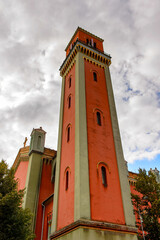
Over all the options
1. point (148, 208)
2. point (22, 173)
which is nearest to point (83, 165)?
point (148, 208)

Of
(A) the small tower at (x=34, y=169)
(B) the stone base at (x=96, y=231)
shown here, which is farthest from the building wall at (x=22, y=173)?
(B) the stone base at (x=96, y=231)

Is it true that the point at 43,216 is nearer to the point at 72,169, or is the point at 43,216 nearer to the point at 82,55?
the point at 72,169

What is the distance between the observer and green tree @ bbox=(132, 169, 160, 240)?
15.6 m

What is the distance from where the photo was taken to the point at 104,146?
1641 centimetres

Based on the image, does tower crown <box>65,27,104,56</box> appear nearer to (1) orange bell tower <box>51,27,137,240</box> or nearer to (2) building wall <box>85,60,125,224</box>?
(1) orange bell tower <box>51,27,137,240</box>

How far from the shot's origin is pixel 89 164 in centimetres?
1465

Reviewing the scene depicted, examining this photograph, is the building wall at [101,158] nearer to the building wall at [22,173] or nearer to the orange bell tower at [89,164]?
the orange bell tower at [89,164]

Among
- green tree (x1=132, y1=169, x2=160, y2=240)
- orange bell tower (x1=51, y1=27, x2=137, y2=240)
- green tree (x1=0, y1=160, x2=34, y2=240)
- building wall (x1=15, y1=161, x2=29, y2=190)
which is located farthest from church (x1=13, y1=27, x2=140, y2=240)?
green tree (x1=0, y1=160, x2=34, y2=240)

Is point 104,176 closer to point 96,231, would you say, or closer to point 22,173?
point 96,231

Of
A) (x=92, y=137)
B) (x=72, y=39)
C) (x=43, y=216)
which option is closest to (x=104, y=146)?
(x=92, y=137)

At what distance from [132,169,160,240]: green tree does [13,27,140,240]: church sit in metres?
1.89

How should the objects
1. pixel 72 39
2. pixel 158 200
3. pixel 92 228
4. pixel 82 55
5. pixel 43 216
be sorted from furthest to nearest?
pixel 72 39 → pixel 82 55 → pixel 43 216 → pixel 158 200 → pixel 92 228

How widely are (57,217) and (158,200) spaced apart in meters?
7.46

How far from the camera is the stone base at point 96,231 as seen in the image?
1174 centimetres
